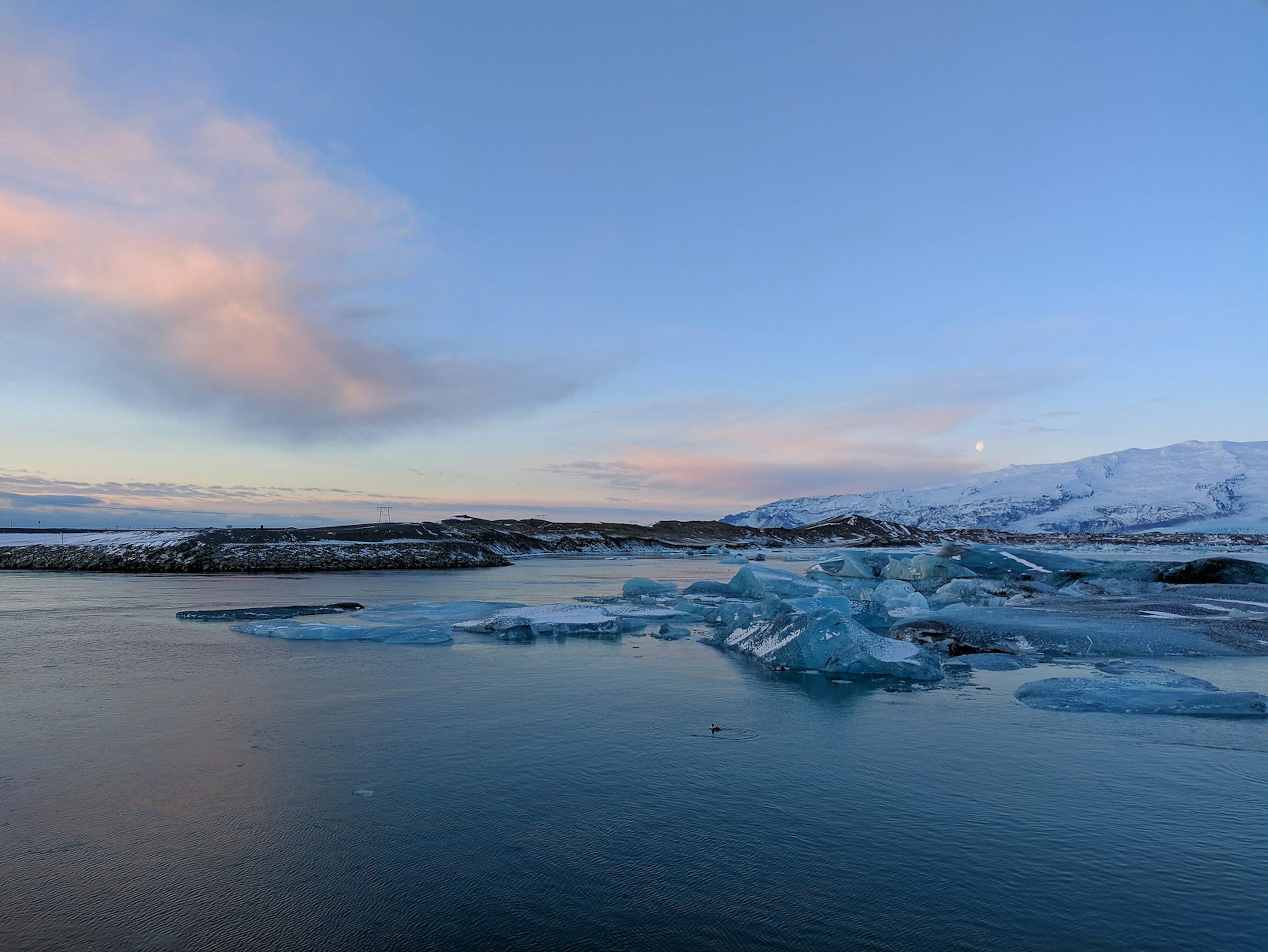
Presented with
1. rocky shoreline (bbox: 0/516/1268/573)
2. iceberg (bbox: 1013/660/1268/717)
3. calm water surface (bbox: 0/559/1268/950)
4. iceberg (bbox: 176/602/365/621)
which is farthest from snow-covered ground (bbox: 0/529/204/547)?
iceberg (bbox: 1013/660/1268/717)

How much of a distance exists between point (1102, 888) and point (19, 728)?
10499 millimetres

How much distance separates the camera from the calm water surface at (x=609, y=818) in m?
3.79

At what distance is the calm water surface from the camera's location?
379cm

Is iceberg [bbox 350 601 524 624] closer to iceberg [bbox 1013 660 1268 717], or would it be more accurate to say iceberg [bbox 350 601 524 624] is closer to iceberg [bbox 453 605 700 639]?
iceberg [bbox 453 605 700 639]

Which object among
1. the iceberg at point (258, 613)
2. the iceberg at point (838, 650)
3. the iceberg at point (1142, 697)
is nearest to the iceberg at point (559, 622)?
the iceberg at point (838, 650)

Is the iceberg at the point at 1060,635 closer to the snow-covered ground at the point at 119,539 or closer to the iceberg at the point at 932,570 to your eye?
the iceberg at the point at 932,570

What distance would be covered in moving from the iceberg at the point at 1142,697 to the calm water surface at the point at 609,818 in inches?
20.0

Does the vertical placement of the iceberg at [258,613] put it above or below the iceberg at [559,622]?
above

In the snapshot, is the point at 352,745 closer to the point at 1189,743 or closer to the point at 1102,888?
the point at 1102,888

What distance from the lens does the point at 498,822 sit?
16.8 feet

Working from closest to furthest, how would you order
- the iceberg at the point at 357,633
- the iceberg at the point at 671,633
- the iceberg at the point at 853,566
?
1. the iceberg at the point at 357,633
2. the iceberg at the point at 671,633
3. the iceberg at the point at 853,566

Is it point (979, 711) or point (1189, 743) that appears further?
point (979, 711)

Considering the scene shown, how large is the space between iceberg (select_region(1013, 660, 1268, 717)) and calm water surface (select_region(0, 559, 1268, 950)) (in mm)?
509

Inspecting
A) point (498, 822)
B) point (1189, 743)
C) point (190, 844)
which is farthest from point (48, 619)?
point (1189, 743)
